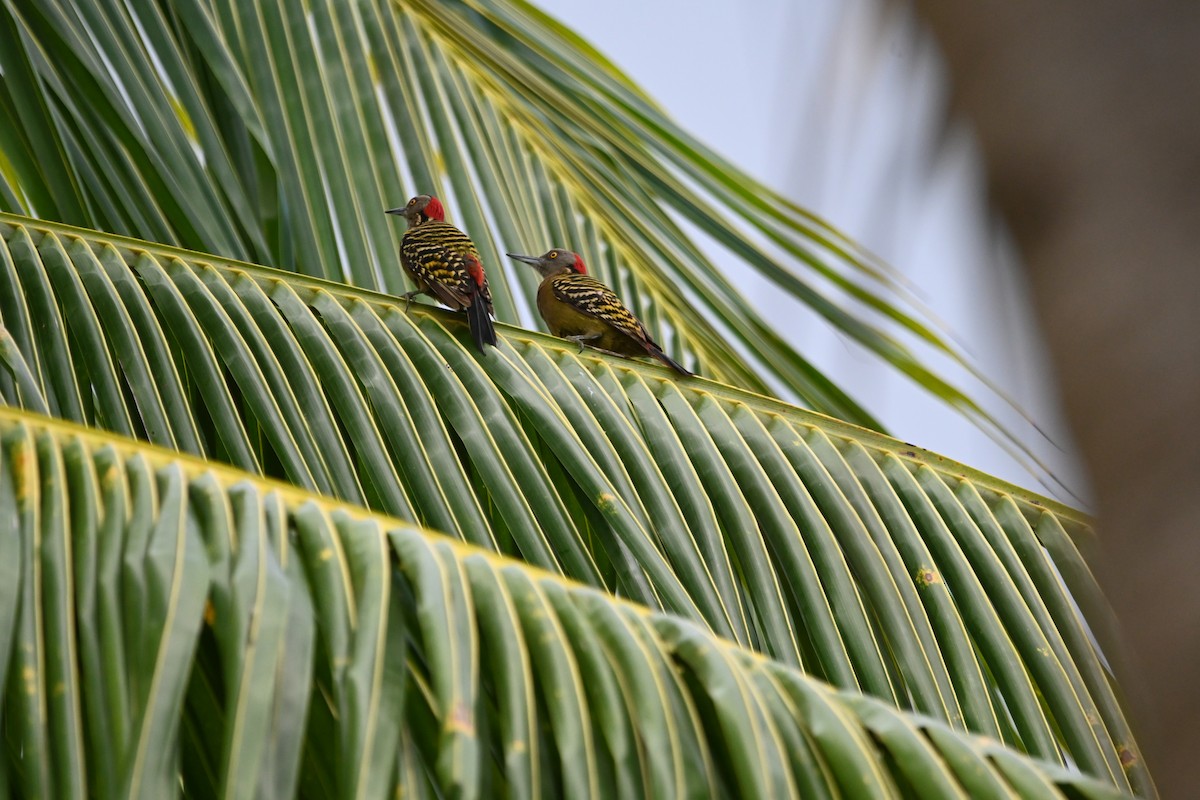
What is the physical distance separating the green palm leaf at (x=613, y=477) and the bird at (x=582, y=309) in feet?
3.12

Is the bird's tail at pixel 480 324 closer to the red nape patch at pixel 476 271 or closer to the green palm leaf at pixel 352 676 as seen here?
the red nape patch at pixel 476 271

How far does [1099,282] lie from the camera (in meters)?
0.56

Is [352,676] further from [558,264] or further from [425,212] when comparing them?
[425,212]

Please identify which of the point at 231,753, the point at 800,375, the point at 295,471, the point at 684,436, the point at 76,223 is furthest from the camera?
the point at 800,375

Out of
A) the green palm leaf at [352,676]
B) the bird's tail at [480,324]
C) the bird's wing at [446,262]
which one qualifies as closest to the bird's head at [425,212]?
the bird's wing at [446,262]

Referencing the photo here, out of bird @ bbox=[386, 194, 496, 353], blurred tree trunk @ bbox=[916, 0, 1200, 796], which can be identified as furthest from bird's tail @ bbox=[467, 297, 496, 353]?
blurred tree trunk @ bbox=[916, 0, 1200, 796]

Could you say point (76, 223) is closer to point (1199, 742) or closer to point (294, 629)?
point (294, 629)

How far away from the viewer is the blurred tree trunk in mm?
540

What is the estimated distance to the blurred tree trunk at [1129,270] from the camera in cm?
54

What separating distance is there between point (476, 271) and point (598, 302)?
582mm

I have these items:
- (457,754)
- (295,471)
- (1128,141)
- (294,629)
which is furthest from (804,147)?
(295,471)

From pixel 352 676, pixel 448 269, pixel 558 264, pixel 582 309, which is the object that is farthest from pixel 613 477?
pixel 558 264

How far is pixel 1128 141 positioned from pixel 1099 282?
6 centimetres

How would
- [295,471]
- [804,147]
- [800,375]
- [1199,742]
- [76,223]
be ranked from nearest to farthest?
[1199,742] < [804,147] < [295,471] < [76,223] < [800,375]
